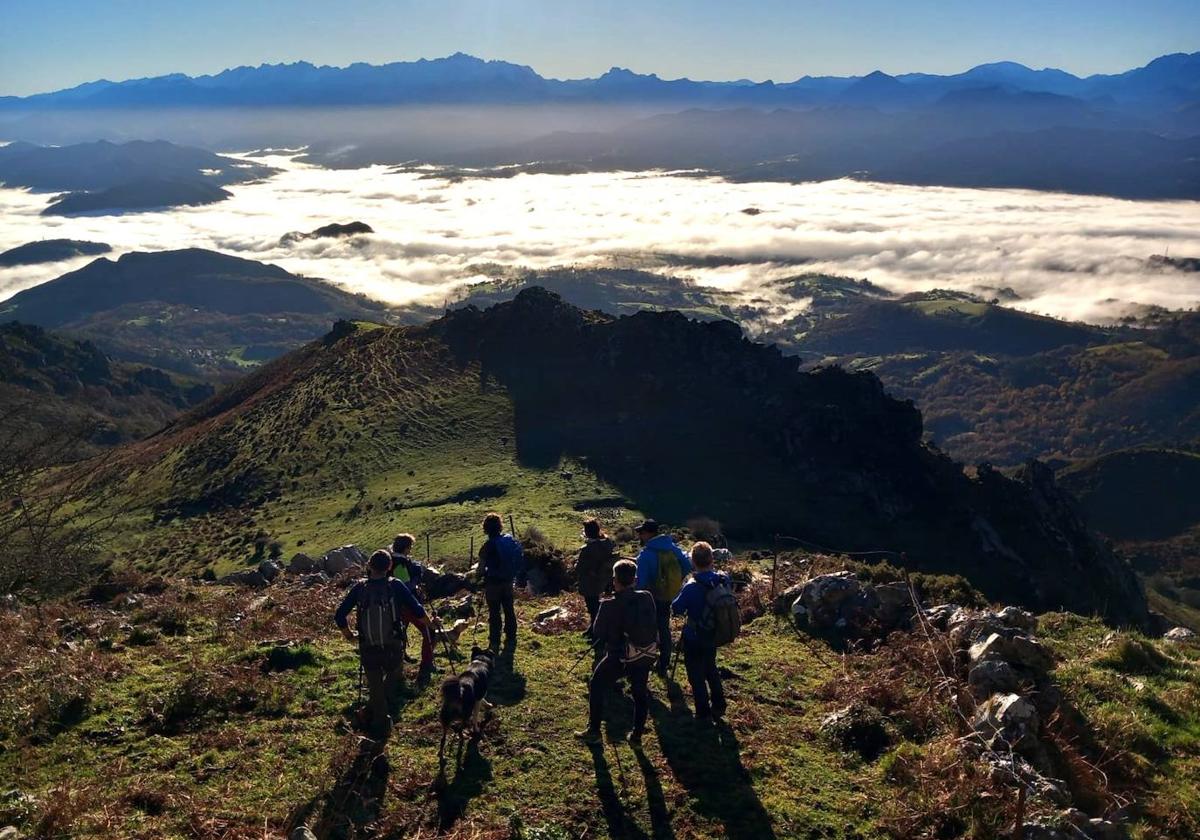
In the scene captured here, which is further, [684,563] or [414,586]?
[414,586]

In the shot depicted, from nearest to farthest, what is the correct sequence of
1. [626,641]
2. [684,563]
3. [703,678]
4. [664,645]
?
[626,641] → [703,678] → [684,563] → [664,645]

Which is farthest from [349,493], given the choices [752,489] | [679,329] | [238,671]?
[238,671]

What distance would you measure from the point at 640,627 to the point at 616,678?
0.96 m

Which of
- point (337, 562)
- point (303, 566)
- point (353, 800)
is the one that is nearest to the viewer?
point (353, 800)

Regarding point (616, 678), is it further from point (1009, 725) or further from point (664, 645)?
point (1009, 725)

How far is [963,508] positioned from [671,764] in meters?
50.0

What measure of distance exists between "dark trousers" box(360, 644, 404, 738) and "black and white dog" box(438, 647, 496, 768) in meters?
1.05

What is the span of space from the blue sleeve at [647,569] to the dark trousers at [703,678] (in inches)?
60.1

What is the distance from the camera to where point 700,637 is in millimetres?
12477

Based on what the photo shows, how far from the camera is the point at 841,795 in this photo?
437 inches

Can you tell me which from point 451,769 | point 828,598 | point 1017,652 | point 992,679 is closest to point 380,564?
point 451,769

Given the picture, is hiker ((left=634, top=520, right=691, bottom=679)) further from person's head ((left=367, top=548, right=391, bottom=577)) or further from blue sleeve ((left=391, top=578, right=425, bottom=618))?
person's head ((left=367, top=548, right=391, bottom=577))

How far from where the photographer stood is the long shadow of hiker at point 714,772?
10.5 m

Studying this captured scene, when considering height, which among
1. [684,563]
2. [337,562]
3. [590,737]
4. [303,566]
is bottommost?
[303,566]
